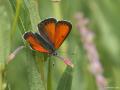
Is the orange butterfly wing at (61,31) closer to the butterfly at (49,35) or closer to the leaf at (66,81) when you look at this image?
the butterfly at (49,35)

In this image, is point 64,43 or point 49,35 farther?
point 64,43

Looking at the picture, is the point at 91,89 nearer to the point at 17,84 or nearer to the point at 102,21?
the point at 17,84

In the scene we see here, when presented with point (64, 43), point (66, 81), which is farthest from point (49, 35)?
point (64, 43)

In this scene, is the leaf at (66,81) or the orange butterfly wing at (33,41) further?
the leaf at (66,81)

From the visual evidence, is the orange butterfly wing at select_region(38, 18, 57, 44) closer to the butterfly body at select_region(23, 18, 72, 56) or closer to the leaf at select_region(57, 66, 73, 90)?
the butterfly body at select_region(23, 18, 72, 56)

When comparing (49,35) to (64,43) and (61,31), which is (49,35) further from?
(64,43)

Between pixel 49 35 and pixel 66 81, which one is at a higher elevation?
pixel 49 35

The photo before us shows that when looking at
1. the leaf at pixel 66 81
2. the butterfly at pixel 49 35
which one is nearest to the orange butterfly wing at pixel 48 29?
the butterfly at pixel 49 35

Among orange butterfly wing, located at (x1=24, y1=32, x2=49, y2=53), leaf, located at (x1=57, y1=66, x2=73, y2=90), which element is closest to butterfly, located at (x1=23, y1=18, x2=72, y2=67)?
orange butterfly wing, located at (x1=24, y1=32, x2=49, y2=53)

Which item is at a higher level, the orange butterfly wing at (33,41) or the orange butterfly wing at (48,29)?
the orange butterfly wing at (48,29)
